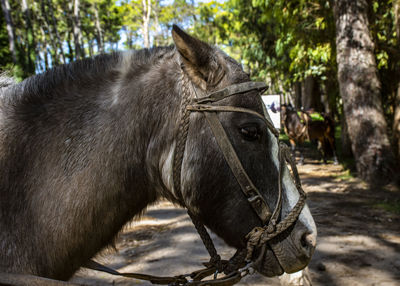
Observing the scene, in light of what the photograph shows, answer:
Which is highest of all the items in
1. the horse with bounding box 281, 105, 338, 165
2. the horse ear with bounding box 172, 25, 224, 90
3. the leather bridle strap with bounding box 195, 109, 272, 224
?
the horse ear with bounding box 172, 25, 224, 90

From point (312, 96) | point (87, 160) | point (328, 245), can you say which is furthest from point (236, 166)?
point (312, 96)

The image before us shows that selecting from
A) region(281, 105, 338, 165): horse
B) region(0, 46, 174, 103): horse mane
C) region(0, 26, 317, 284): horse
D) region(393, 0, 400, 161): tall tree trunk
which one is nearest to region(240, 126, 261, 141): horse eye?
region(0, 26, 317, 284): horse

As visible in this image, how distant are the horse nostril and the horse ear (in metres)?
0.86

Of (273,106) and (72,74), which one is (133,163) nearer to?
(72,74)

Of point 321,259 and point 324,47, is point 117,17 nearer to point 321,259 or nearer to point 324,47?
point 324,47

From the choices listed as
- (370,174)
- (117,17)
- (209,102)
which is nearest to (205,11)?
(117,17)

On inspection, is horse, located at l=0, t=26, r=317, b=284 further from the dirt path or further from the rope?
the dirt path

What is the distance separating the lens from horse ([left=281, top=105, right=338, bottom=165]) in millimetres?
12039

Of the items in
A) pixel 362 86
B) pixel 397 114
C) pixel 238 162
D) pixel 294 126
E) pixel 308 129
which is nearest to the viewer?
pixel 238 162

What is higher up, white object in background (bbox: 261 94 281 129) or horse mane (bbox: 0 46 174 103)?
horse mane (bbox: 0 46 174 103)

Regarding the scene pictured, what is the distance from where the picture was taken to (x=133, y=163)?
5.16ft

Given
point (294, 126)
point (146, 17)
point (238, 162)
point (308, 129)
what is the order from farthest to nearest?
1. point (146, 17)
2. point (294, 126)
3. point (308, 129)
4. point (238, 162)

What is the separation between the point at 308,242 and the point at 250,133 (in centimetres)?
59

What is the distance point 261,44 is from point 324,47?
18.2 feet
